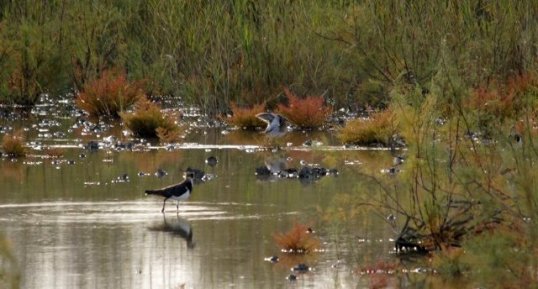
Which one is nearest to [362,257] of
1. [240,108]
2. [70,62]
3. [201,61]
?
[240,108]

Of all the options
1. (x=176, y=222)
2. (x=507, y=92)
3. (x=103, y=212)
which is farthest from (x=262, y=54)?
(x=176, y=222)

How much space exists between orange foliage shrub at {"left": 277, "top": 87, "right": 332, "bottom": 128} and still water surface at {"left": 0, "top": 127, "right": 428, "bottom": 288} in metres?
3.31

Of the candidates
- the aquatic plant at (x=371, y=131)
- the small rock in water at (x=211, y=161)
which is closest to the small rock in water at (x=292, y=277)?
the small rock in water at (x=211, y=161)

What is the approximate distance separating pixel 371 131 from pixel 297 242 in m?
7.70

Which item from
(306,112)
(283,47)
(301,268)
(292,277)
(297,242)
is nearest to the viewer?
(292,277)

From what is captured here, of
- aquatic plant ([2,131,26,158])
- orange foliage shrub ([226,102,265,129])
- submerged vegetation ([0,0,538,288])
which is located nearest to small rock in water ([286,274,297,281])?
submerged vegetation ([0,0,538,288])

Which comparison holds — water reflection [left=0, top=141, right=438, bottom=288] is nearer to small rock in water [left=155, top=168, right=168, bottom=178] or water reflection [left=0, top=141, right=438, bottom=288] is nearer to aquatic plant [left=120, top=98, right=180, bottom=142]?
small rock in water [left=155, top=168, right=168, bottom=178]

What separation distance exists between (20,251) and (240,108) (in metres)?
11.2

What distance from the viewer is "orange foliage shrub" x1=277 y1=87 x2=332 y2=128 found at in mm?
20953

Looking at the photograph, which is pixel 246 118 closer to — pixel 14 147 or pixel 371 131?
pixel 371 131

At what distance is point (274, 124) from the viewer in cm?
1952

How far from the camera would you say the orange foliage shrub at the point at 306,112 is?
2095cm

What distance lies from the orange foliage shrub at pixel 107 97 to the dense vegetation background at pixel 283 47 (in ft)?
3.12

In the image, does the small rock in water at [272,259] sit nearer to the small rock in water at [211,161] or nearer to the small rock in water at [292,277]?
the small rock in water at [292,277]
